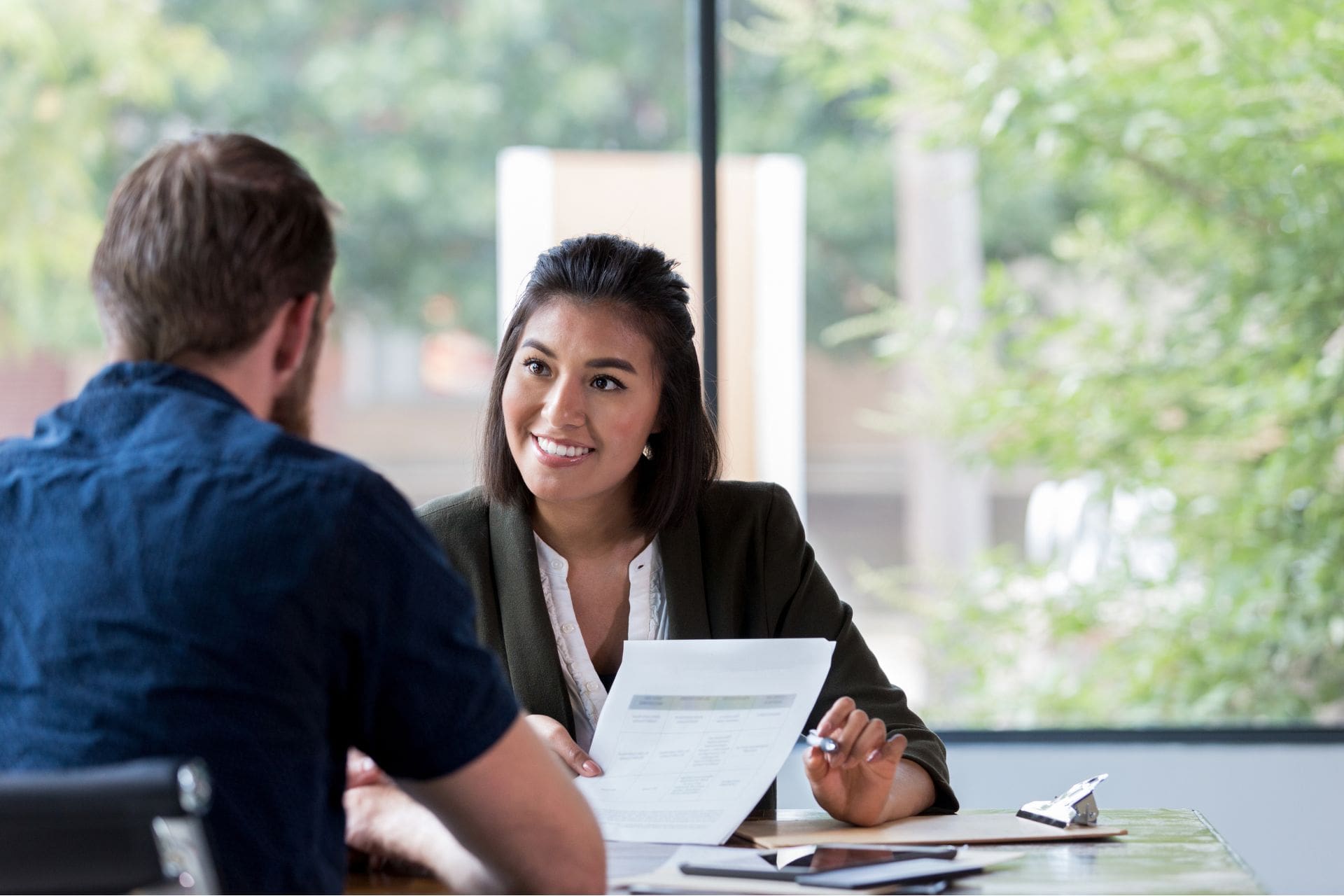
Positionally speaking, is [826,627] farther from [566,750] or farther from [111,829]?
[111,829]

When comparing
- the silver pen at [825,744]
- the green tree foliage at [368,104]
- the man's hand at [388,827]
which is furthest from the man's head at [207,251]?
the green tree foliage at [368,104]

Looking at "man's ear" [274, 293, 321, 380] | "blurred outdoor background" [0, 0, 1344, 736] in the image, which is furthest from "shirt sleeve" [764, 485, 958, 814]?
"blurred outdoor background" [0, 0, 1344, 736]

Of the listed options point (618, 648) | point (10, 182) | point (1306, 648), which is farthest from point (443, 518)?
point (10, 182)

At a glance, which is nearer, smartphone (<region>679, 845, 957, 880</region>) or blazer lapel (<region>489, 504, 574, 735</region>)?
smartphone (<region>679, 845, 957, 880</region>)

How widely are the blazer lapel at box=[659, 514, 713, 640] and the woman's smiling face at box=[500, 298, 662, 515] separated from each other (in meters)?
0.12

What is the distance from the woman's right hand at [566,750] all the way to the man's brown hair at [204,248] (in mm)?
628

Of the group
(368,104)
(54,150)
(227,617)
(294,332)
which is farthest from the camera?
(368,104)

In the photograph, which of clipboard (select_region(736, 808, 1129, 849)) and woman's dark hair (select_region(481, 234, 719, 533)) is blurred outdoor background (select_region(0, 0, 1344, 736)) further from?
clipboard (select_region(736, 808, 1129, 849))

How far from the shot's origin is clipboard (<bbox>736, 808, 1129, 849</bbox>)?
1.45 meters

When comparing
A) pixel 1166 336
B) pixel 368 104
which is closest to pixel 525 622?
pixel 1166 336

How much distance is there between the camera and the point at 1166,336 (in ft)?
11.6

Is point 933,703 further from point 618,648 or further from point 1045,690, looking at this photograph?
point 618,648

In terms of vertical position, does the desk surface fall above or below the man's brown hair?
below

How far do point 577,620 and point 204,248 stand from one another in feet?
3.25
